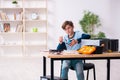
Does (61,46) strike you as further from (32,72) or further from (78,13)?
(78,13)

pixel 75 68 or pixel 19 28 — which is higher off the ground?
pixel 19 28

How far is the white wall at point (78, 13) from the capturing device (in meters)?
7.57

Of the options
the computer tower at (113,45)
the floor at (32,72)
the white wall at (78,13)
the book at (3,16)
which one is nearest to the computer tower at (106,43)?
the computer tower at (113,45)

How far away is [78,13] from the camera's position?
7598 mm

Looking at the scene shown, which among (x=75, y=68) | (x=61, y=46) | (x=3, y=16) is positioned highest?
(x=3, y=16)

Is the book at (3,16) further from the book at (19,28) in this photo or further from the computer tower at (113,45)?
the computer tower at (113,45)

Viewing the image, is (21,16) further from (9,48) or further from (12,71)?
(12,71)

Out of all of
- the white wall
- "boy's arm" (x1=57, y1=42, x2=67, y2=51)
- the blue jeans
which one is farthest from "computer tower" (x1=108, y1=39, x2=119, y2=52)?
the white wall

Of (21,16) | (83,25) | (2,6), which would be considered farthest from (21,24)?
(83,25)

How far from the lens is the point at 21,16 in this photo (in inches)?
289

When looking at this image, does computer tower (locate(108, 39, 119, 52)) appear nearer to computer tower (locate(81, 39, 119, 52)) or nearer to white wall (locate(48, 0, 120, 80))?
computer tower (locate(81, 39, 119, 52))

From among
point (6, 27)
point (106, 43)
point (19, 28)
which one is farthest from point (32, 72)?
point (6, 27)

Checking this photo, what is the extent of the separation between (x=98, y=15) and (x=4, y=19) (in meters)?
2.67

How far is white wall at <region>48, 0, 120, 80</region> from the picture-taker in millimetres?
7566
